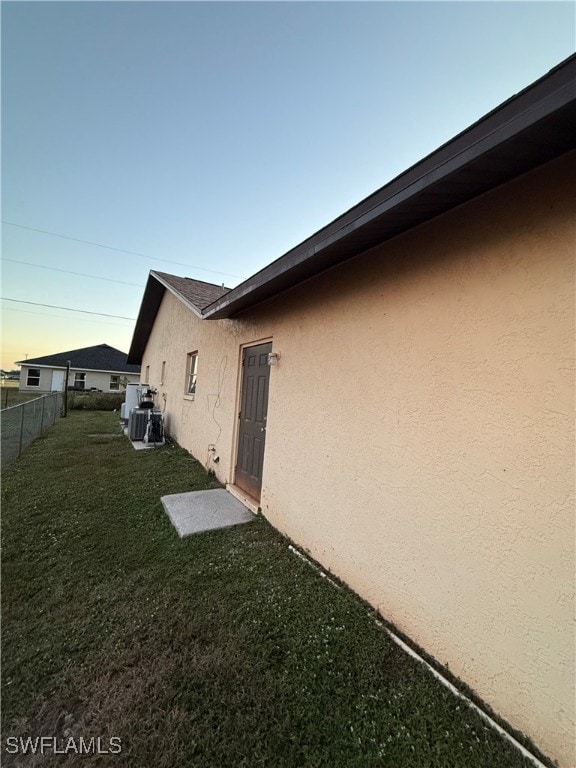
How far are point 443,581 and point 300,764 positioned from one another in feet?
3.91

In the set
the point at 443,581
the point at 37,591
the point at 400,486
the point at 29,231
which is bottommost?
the point at 37,591

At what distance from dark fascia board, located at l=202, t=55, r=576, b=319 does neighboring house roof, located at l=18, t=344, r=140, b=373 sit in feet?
92.9

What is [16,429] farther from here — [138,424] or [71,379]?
[71,379]

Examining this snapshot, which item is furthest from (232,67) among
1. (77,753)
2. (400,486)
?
(77,753)

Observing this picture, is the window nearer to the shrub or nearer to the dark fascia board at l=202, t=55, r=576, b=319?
the dark fascia board at l=202, t=55, r=576, b=319

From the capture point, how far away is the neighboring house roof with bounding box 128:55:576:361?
120 centimetres

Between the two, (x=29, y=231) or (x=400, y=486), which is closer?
(x=400, y=486)

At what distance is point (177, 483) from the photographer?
529 cm

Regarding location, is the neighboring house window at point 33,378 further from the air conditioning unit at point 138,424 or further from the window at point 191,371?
the window at point 191,371

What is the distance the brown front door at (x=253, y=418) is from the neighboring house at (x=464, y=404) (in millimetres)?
1283

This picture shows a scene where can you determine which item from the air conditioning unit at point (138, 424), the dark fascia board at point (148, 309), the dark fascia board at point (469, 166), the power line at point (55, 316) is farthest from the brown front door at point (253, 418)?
the power line at point (55, 316)

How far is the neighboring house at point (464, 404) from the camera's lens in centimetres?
144

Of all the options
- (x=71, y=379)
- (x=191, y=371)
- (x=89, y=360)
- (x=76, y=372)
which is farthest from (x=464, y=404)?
(x=71, y=379)

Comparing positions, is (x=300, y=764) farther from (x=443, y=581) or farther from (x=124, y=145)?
(x=124, y=145)
